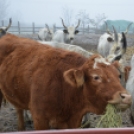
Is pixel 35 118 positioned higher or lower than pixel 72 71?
lower

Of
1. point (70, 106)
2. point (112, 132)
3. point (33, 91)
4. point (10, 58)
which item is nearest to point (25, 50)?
point (10, 58)

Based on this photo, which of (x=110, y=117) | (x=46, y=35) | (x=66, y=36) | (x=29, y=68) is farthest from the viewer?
(x=46, y=35)

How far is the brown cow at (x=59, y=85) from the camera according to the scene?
3207 millimetres

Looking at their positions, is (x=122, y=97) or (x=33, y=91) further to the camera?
(x=33, y=91)

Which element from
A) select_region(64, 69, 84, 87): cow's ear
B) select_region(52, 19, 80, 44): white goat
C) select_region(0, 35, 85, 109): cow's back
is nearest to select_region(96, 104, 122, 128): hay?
select_region(64, 69, 84, 87): cow's ear

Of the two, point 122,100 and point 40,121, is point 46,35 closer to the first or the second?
point 40,121

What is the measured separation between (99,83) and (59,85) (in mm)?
577

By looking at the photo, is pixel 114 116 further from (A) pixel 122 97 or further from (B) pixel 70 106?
(B) pixel 70 106

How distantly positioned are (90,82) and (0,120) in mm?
2998

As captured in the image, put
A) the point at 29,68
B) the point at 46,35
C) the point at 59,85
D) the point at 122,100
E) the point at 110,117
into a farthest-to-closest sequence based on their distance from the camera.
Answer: the point at 46,35
the point at 29,68
the point at 59,85
the point at 110,117
the point at 122,100

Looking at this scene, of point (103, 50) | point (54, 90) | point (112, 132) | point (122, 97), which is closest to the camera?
point (112, 132)

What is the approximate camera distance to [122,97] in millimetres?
3002

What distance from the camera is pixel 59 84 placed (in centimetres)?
357

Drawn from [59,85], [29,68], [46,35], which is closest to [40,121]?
[59,85]
